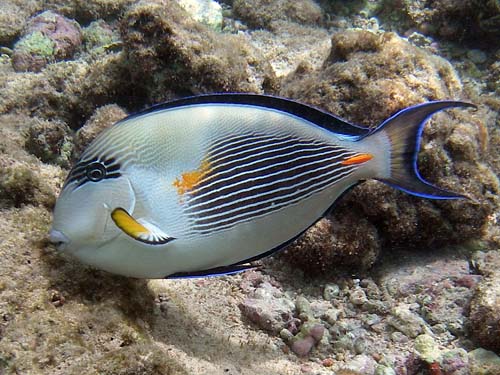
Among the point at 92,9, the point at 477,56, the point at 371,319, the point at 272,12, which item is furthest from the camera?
the point at 272,12

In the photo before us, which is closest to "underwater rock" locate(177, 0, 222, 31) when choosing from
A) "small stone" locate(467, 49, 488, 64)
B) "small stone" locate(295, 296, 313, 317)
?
"small stone" locate(467, 49, 488, 64)

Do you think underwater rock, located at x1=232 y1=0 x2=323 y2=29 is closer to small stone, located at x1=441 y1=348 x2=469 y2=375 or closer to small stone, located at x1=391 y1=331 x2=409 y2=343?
small stone, located at x1=391 y1=331 x2=409 y2=343

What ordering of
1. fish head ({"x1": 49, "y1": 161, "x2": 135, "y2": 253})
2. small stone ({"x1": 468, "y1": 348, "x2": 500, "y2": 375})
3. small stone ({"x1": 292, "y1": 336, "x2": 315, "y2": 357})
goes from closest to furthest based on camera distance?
fish head ({"x1": 49, "y1": 161, "x2": 135, "y2": 253}) → small stone ({"x1": 468, "y1": 348, "x2": 500, "y2": 375}) → small stone ({"x1": 292, "y1": 336, "x2": 315, "y2": 357})

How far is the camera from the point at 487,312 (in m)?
3.00

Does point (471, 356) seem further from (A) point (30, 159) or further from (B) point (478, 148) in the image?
(A) point (30, 159)

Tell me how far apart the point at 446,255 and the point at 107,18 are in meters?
6.06

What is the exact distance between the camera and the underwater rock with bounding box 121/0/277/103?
3.59 metres

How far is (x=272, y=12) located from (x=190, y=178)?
6.05m

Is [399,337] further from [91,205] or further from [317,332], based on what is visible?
[91,205]

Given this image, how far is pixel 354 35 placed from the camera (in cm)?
395

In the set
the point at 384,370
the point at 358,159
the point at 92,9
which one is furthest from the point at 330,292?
the point at 92,9

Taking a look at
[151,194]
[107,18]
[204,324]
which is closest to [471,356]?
[204,324]

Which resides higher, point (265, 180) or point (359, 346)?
point (265, 180)

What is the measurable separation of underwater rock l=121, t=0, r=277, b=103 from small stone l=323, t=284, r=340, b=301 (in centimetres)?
183
